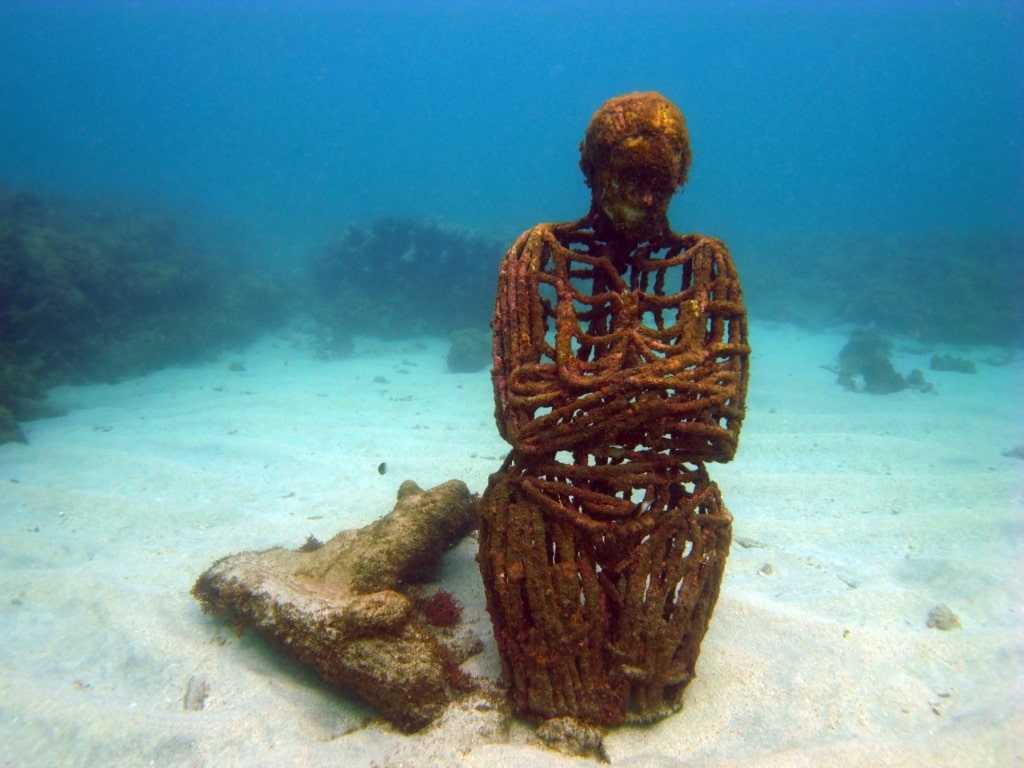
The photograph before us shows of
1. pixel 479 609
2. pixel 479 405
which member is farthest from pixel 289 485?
pixel 479 405

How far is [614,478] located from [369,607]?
63.8 inches

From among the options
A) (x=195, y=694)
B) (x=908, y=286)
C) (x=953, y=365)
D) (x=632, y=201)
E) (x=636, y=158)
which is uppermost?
(x=636, y=158)

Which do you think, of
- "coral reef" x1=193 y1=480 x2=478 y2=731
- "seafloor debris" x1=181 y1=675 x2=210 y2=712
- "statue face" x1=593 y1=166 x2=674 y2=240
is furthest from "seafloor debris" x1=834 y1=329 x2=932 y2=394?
"seafloor debris" x1=181 y1=675 x2=210 y2=712

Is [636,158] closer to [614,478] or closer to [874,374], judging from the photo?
[614,478]

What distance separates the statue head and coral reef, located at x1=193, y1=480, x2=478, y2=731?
2.57 meters

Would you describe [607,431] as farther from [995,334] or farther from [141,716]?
[995,334]

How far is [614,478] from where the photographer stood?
2713 millimetres

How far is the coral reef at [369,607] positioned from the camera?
9.59 feet

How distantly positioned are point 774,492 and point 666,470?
4.34 m

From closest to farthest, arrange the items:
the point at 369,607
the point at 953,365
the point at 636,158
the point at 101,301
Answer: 1. the point at 636,158
2. the point at 369,607
3. the point at 101,301
4. the point at 953,365

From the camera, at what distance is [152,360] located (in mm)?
15422

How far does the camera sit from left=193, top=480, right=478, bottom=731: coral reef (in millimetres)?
2924

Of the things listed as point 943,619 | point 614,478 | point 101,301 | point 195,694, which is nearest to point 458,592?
point 195,694

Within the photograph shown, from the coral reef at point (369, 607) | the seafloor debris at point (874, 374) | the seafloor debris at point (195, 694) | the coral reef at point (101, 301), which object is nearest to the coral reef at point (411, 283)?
the coral reef at point (101, 301)
